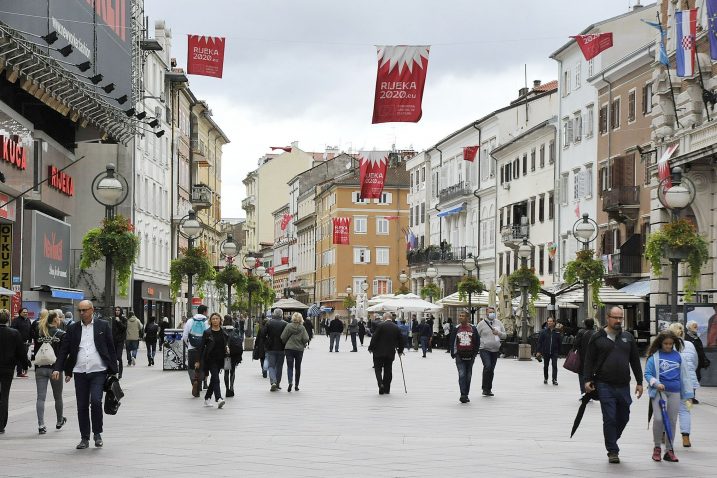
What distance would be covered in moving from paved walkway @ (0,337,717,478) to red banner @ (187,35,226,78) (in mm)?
10735

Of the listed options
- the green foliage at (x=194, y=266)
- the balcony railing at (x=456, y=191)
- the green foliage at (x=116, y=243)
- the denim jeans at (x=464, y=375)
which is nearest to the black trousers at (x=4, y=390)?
the denim jeans at (x=464, y=375)

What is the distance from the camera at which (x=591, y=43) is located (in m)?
37.2

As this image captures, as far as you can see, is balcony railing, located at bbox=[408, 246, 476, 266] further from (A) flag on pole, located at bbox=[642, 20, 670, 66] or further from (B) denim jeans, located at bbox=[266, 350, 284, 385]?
(B) denim jeans, located at bbox=[266, 350, 284, 385]

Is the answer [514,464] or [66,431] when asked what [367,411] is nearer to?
[66,431]

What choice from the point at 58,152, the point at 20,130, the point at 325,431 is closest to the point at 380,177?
the point at 58,152

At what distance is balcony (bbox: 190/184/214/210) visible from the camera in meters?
94.7

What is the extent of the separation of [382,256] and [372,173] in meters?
75.4

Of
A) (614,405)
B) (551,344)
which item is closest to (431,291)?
(551,344)

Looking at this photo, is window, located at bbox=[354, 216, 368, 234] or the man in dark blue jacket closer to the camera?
the man in dark blue jacket

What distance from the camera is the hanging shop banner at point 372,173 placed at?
62.3 m

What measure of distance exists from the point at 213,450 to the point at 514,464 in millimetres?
3506

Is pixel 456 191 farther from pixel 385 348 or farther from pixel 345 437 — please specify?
pixel 345 437

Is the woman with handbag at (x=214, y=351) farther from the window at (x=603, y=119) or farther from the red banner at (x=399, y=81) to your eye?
the window at (x=603, y=119)

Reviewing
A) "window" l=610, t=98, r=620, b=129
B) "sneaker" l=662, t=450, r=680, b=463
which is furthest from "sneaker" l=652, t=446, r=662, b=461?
"window" l=610, t=98, r=620, b=129
